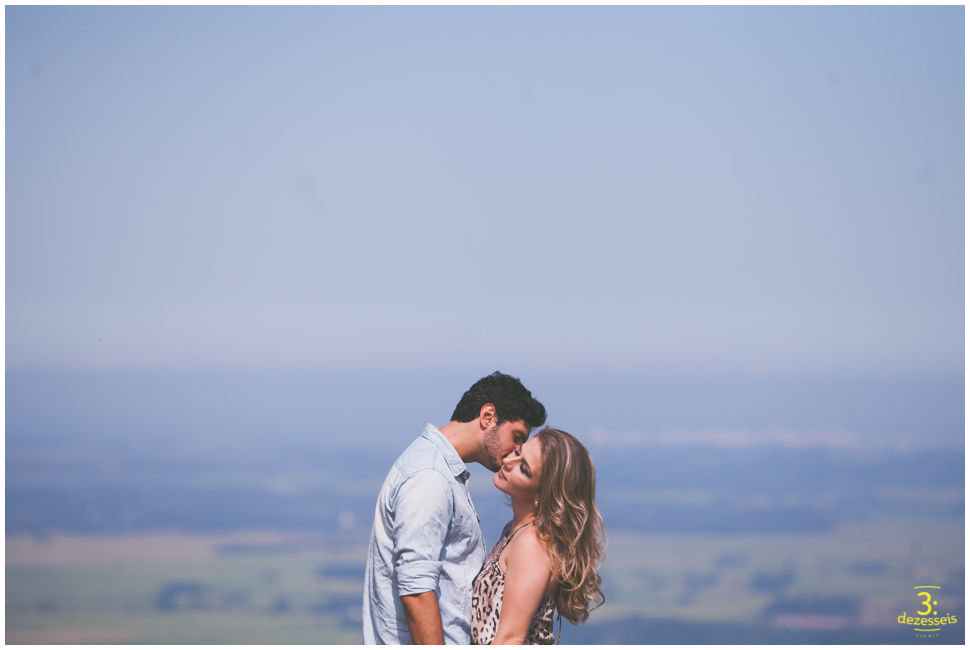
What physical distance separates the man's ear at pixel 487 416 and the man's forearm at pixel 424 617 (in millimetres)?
472

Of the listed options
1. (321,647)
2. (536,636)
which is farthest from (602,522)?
(321,647)

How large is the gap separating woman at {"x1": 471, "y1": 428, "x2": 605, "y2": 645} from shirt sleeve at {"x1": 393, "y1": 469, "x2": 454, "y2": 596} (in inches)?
7.3

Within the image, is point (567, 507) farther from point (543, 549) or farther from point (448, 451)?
point (448, 451)

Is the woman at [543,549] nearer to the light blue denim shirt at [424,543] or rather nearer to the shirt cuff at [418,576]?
the light blue denim shirt at [424,543]

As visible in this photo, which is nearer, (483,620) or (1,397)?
(483,620)

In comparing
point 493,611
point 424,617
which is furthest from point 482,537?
point 424,617

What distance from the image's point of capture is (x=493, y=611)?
2.54 m

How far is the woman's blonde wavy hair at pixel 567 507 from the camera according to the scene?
2453 millimetres

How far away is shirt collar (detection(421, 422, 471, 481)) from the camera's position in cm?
256

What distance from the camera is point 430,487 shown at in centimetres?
247

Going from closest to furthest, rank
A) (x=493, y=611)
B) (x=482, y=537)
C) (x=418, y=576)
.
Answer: (x=418, y=576) → (x=493, y=611) → (x=482, y=537)

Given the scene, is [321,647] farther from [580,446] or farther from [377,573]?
[580,446]

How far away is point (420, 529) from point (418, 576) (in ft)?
0.38

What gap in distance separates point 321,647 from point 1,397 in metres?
1.78
